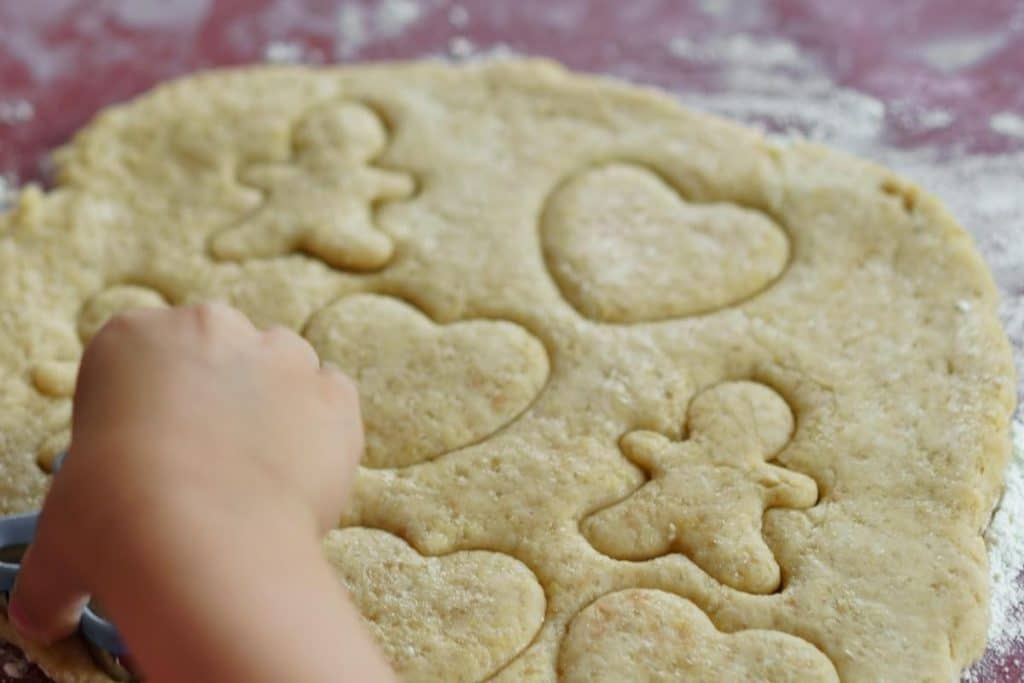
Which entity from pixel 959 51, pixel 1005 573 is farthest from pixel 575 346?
pixel 959 51

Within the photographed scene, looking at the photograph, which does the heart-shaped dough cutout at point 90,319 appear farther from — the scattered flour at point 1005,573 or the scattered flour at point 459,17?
the scattered flour at point 1005,573

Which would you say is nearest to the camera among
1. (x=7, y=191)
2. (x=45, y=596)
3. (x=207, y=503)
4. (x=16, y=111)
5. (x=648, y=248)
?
(x=207, y=503)

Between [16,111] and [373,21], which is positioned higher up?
[373,21]

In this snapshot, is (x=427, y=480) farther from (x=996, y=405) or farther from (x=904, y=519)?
(x=996, y=405)

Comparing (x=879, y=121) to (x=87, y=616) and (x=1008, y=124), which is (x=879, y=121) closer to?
(x=1008, y=124)

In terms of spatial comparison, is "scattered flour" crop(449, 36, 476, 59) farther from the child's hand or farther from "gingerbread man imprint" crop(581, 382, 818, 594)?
the child's hand

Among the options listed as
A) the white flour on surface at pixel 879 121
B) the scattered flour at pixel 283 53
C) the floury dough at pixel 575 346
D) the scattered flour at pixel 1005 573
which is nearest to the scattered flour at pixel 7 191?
the floury dough at pixel 575 346

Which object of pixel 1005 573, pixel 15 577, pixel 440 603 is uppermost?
pixel 1005 573

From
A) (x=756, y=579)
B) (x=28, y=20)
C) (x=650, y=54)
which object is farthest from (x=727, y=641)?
(x=28, y=20)
